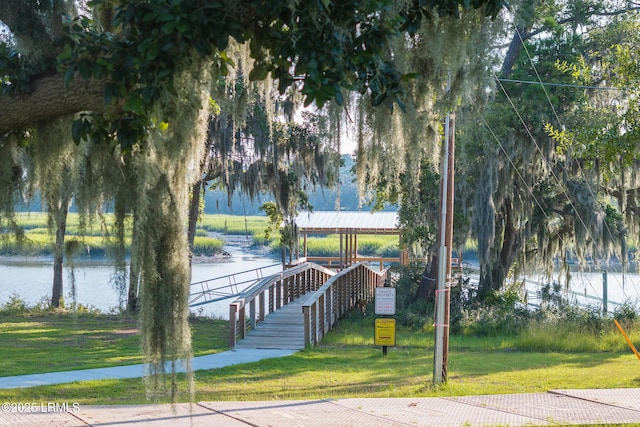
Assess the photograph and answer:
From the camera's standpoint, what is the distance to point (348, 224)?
1065 inches

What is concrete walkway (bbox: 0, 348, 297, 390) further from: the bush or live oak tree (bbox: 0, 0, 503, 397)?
the bush

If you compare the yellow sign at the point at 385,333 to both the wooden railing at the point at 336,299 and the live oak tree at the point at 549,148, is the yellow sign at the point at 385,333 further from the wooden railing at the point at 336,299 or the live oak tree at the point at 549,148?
the live oak tree at the point at 549,148

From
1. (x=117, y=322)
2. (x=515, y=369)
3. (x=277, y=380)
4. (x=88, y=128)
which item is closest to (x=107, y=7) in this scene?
(x=88, y=128)

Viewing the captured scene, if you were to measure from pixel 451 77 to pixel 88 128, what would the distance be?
2.33 m

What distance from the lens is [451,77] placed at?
16.6ft

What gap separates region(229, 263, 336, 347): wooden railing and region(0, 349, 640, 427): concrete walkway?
5979 mm

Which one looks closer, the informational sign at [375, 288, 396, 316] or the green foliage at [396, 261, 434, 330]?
the informational sign at [375, 288, 396, 316]

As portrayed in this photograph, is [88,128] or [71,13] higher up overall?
[71,13]

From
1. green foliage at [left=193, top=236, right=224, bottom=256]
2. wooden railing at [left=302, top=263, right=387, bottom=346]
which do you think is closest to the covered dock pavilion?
wooden railing at [left=302, top=263, right=387, bottom=346]

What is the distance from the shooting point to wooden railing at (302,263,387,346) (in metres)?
14.2

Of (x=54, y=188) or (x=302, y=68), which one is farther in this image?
(x=54, y=188)

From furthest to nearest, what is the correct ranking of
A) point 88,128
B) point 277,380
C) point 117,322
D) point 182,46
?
point 117,322 → point 277,380 → point 88,128 → point 182,46

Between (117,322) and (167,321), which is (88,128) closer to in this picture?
(167,321)

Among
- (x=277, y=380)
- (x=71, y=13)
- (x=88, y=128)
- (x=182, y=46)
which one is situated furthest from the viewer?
(x=277, y=380)
